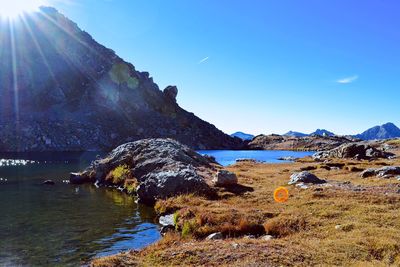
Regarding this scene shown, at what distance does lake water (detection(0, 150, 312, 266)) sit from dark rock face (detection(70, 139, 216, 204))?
3081mm

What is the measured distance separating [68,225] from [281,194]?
20071 mm

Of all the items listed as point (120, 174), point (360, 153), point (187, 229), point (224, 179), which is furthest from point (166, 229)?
point (360, 153)

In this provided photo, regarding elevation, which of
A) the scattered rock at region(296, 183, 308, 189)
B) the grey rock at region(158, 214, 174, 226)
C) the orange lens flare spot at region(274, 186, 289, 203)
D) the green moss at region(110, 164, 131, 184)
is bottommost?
the grey rock at region(158, 214, 174, 226)

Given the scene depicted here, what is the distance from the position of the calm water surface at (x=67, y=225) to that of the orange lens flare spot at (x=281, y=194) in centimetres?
1140

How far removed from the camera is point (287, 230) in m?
24.1

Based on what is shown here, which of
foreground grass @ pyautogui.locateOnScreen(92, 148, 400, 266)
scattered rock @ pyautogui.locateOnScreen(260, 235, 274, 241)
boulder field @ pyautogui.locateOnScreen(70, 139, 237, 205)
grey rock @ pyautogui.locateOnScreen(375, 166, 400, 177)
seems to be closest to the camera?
foreground grass @ pyautogui.locateOnScreen(92, 148, 400, 266)

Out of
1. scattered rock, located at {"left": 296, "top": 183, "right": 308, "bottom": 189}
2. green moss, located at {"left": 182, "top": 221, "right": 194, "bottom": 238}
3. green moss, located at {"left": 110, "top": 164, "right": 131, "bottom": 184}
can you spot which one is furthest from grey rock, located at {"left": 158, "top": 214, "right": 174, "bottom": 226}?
green moss, located at {"left": 110, "top": 164, "right": 131, "bottom": 184}

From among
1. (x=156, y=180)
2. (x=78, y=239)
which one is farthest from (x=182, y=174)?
(x=78, y=239)

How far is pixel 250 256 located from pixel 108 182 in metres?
47.2

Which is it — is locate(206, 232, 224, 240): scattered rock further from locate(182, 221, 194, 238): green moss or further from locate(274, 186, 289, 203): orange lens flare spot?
locate(274, 186, 289, 203): orange lens flare spot

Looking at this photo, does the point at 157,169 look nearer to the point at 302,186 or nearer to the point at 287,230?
the point at 302,186

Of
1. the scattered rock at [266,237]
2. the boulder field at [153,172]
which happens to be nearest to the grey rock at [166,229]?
the scattered rock at [266,237]

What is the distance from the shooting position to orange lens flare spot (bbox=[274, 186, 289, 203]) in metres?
34.0

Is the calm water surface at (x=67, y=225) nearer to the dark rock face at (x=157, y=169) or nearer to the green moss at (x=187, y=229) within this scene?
the green moss at (x=187, y=229)
